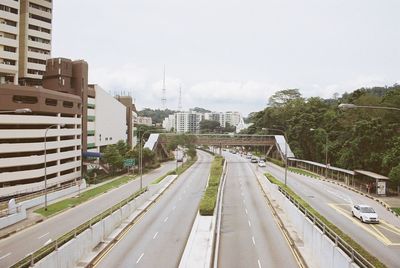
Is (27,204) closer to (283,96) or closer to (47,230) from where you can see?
(47,230)

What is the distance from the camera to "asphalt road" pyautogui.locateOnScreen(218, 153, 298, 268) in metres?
26.0

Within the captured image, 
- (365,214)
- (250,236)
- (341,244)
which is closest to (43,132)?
(250,236)

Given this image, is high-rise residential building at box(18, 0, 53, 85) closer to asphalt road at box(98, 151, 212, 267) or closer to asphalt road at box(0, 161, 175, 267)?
asphalt road at box(0, 161, 175, 267)

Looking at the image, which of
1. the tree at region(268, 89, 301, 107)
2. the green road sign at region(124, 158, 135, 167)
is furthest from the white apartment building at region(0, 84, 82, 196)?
the tree at region(268, 89, 301, 107)

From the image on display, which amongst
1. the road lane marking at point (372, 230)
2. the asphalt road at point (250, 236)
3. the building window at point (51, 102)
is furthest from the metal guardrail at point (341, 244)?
the building window at point (51, 102)

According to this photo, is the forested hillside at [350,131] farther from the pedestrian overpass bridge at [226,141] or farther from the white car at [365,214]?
the white car at [365,214]

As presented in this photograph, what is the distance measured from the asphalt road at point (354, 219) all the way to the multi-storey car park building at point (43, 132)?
110 ft

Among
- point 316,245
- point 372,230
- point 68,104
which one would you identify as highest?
point 68,104

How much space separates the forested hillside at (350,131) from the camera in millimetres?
59719

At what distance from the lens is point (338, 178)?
70.2 m

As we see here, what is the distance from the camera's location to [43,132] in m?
63.8

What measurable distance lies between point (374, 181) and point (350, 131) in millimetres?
21398

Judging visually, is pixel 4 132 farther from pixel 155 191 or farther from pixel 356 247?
pixel 356 247

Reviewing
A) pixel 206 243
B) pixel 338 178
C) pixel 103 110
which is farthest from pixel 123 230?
pixel 103 110
